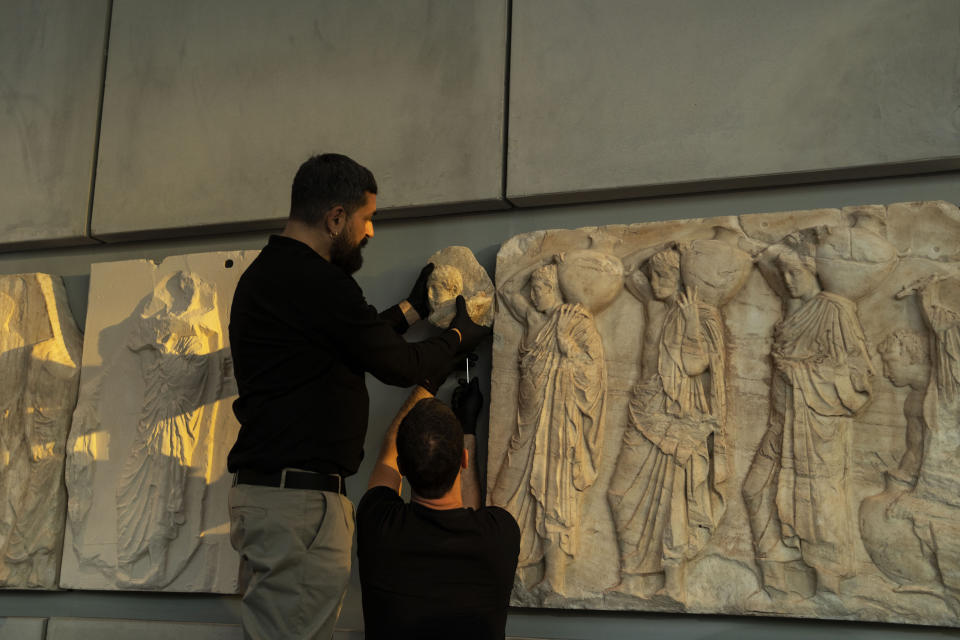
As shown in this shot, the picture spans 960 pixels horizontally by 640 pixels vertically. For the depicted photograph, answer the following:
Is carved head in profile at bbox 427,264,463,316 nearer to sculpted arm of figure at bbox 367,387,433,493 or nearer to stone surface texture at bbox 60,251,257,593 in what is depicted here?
sculpted arm of figure at bbox 367,387,433,493

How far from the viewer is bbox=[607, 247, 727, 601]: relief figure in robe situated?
3.20 m

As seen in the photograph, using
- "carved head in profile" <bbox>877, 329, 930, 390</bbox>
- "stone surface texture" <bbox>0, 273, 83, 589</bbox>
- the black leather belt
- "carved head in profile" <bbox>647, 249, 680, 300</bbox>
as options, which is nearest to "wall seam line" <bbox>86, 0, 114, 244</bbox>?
"stone surface texture" <bbox>0, 273, 83, 589</bbox>

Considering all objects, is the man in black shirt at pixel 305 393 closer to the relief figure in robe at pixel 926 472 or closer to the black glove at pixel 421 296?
the black glove at pixel 421 296

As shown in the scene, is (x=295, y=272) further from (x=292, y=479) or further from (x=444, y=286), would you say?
(x=444, y=286)

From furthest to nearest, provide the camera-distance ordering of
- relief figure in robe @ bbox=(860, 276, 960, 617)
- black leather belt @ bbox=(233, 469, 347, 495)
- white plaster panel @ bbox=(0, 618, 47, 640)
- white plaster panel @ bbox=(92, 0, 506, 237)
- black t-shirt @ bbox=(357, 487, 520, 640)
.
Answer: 1. white plaster panel @ bbox=(0, 618, 47, 640)
2. white plaster panel @ bbox=(92, 0, 506, 237)
3. relief figure in robe @ bbox=(860, 276, 960, 617)
4. black leather belt @ bbox=(233, 469, 347, 495)
5. black t-shirt @ bbox=(357, 487, 520, 640)

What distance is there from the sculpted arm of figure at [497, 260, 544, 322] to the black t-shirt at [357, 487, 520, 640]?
1.03 m

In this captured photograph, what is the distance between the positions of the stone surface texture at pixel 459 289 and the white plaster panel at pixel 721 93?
33 centimetres

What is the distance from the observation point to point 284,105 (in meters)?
4.30

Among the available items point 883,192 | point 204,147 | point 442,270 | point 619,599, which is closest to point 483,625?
point 619,599

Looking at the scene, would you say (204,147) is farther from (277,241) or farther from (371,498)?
(371,498)

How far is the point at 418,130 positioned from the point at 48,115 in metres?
2.05

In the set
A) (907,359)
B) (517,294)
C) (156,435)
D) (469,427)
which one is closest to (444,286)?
(517,294)

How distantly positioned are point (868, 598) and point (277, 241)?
2.13m

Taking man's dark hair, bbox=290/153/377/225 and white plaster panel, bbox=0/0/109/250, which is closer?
man's dark hair, bbox=290/153/377/225
